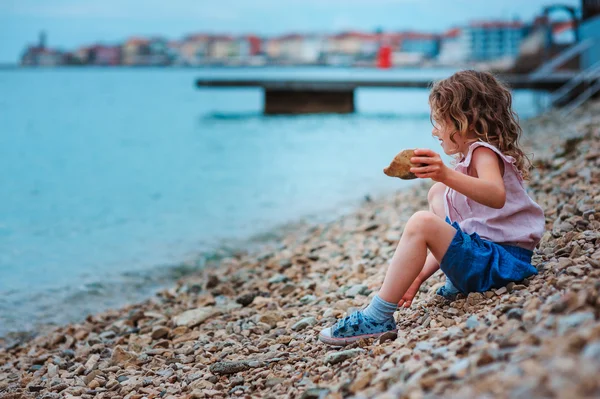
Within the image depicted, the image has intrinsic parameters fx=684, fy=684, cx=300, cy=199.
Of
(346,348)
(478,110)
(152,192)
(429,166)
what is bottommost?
(152,192)

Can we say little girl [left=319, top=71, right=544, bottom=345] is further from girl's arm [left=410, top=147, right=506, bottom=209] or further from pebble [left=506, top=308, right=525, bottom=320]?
pebble [left=506, top=308, right=525, bottom=320]

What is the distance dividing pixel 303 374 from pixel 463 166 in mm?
1076

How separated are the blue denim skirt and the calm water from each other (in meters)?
3.65

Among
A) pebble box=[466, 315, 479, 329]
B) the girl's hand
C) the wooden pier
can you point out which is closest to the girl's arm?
the girl's hand

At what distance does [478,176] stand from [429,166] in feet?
0.96

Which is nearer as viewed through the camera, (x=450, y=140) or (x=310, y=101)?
(x=450, y=140)

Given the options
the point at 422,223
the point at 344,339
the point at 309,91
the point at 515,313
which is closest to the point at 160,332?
the point at 344,339

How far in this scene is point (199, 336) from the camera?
3.83m

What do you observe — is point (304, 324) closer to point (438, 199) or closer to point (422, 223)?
point (438, 199)

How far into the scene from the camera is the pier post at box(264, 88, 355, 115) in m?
25.1

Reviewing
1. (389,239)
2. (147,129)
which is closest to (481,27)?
(147,129)

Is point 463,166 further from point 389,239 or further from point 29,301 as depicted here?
point 29,301

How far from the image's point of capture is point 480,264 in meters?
2.79

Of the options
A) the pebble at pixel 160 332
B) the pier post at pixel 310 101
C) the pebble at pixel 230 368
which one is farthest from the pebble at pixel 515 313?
the pier post at pixel 310 101
